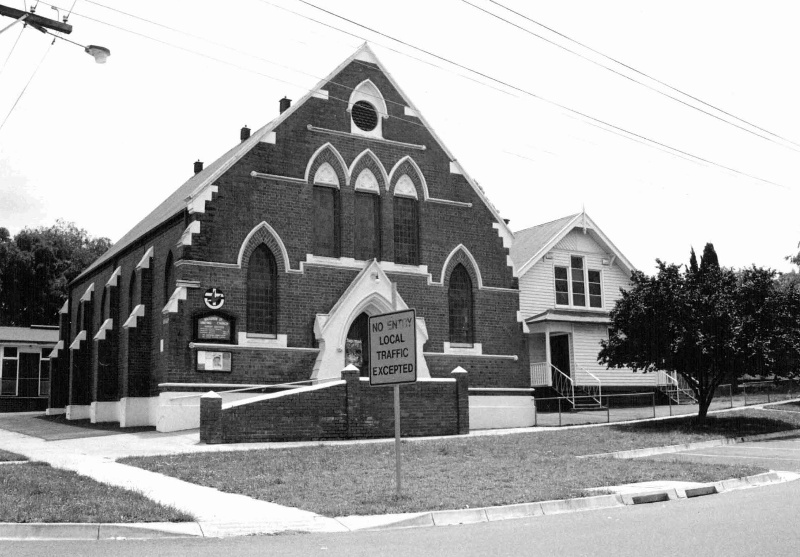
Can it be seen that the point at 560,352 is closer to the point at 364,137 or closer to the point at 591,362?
the point at 591,362

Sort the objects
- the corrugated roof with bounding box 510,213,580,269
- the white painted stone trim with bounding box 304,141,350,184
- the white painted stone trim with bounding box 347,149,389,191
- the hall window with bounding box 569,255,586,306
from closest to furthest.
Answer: the white painted stone trim with bounding box 304,141,350,184
the white painted stone trim with bounding box 347,149,389,191
the corrugated roof with bounding box 510,213,580,269
the hall window with bounding box 569,255,586,306

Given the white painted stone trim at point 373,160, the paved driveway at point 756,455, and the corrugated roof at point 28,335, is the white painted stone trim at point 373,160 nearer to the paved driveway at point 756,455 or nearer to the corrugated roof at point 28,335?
the paved driveway at point 756,455

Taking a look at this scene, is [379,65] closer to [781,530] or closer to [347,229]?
[347,229]

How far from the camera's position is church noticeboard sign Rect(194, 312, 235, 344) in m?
26.0

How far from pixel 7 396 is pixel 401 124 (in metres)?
27.8

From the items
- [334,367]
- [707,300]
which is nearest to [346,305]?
[334,367]

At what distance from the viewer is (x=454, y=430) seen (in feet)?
83.9

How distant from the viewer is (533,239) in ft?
132

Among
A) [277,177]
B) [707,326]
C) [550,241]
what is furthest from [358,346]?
[550,241]

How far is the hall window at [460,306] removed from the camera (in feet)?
102

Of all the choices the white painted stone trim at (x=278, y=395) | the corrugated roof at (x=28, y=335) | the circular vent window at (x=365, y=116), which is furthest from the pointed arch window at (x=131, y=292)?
the corrugated roof at (x=28, y=335)

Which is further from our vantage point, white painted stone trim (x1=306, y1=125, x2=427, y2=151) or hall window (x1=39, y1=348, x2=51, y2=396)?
hall window (x1=39, y1=348, x2=51, y2=396)

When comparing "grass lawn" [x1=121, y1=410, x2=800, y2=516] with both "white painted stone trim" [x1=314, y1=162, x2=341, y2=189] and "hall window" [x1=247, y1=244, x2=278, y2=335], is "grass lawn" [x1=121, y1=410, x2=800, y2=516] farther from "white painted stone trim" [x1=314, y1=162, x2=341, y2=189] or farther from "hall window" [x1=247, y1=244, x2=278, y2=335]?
"white painted stone trim" [x1=314, y1=162, x2=341, y2=189]

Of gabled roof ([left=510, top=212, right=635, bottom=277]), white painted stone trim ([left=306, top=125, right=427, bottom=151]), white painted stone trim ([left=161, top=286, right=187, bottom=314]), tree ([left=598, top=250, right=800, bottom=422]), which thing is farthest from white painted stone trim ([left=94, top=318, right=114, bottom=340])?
tree ([left=598, top=250, right=800, bottom=422])
